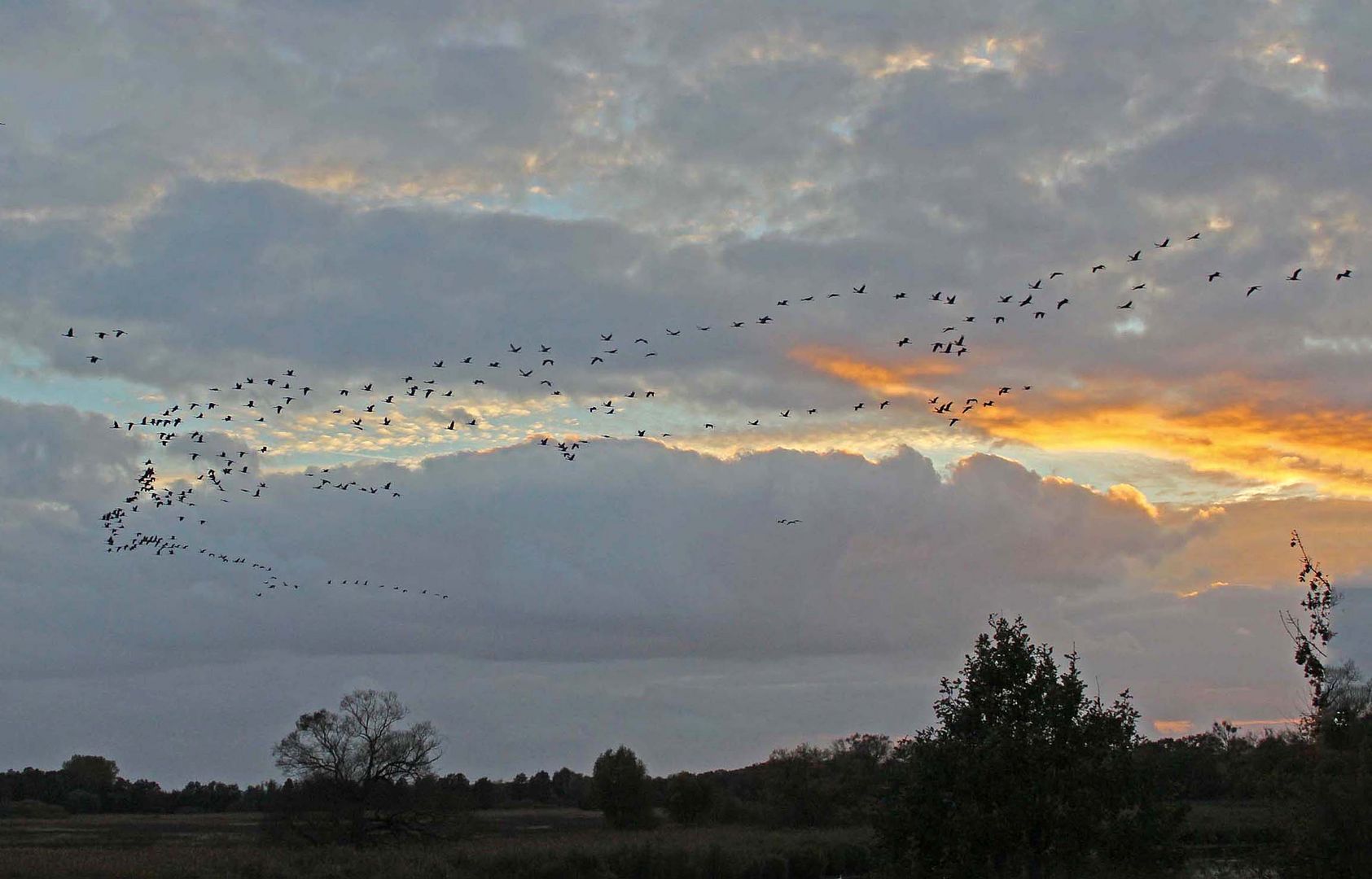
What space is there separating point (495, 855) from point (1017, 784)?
1928 inches

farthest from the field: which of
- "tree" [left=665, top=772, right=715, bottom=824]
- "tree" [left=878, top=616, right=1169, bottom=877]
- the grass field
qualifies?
"tree" [left=878, top=616, right=1169, bottom=877]

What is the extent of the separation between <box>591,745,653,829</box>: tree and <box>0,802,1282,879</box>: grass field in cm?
1259

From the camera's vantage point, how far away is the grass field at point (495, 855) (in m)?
69.0

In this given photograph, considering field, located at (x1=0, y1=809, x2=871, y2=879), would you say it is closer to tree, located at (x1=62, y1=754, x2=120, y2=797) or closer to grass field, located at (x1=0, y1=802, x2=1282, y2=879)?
grass field, located at (x1=0, y1=802, x2=1282, y2=879)

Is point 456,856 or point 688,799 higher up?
point 688,799

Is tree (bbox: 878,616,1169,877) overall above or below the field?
above

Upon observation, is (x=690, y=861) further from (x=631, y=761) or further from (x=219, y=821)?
(x=219, y=821)

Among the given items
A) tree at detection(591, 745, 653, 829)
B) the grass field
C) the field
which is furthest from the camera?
tree at detection(591, 745, 653, 829)

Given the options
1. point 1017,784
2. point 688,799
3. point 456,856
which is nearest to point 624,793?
point 688,799

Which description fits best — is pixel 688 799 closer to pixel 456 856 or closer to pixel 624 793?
pixel 624 793

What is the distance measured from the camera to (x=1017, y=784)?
35531mm

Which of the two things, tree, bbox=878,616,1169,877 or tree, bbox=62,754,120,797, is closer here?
tree, bbox=878,616,1169,877

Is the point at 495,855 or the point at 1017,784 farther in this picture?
the point at 495,855

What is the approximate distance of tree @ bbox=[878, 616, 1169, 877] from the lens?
115ft
